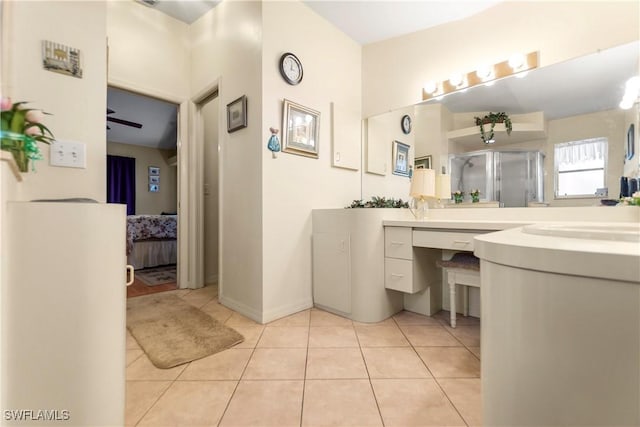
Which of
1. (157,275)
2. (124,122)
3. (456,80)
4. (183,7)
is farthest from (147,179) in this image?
(456,80)

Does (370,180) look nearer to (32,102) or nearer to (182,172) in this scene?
(182,172)

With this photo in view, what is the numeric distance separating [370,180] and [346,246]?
1.02 meters

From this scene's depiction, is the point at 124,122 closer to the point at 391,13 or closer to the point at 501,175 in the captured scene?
the point at 391,13

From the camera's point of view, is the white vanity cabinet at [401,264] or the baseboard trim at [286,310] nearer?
the white vanity cabinet at [401,264]

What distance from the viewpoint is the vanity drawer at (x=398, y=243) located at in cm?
191

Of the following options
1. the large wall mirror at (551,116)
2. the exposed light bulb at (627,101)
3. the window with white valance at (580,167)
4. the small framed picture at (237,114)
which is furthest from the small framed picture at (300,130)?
the exposed light bulb at (627,101)

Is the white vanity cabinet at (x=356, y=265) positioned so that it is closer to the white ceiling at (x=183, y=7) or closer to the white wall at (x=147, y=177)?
the white ceiling at (x=183, y=7)

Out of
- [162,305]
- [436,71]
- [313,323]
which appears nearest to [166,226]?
[162,305]

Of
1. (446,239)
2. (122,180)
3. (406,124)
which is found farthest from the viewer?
(122,180)

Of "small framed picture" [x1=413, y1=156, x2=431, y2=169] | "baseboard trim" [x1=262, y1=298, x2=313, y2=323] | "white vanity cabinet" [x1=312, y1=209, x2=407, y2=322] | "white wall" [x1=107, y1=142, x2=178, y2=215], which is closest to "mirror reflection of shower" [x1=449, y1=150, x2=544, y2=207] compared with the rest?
"small framed picture" [x1=413, y1=156, x2=431, y2=169]

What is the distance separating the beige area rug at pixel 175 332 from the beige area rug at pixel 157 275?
0.76m

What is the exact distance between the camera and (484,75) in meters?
2.01

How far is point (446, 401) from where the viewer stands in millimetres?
1153

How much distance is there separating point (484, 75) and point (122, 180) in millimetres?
6915
